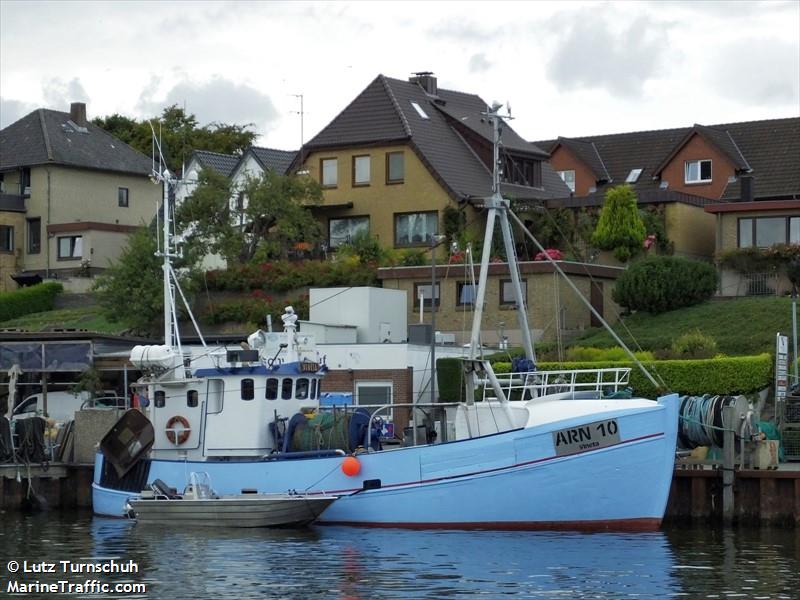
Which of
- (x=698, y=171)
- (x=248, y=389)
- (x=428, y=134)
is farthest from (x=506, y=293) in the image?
(x=698, y=171)

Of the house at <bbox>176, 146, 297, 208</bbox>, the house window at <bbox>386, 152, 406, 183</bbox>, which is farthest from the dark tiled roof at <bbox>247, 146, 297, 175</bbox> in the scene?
the house window at <bbox>386, 152, 406, 183</bbox>

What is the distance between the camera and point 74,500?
3944 centimetres

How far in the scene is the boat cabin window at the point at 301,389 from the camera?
35.6 meters

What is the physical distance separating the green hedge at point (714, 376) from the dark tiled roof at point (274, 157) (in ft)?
115

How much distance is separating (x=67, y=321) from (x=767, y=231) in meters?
28.9

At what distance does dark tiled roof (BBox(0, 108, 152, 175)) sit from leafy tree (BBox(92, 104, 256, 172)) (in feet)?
24.1

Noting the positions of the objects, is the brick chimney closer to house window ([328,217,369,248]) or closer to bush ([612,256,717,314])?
bush ([612,256,717,314])

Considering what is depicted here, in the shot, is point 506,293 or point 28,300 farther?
point 28,300

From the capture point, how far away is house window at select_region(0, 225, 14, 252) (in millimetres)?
75500

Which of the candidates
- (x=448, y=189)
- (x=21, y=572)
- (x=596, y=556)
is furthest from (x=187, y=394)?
(x=448, y=189)

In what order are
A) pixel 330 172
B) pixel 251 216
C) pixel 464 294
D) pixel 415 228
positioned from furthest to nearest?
pixel 330 172 < pixel 415 228 < pixel 251 216 < pixel 464 294

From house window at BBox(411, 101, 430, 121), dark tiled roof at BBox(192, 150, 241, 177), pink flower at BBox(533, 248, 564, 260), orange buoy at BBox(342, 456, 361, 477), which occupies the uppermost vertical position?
house window at BBox(411, 101, 430, 121)

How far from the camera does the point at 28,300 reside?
2702 inches

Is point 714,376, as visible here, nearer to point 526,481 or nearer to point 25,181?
point 526,481
